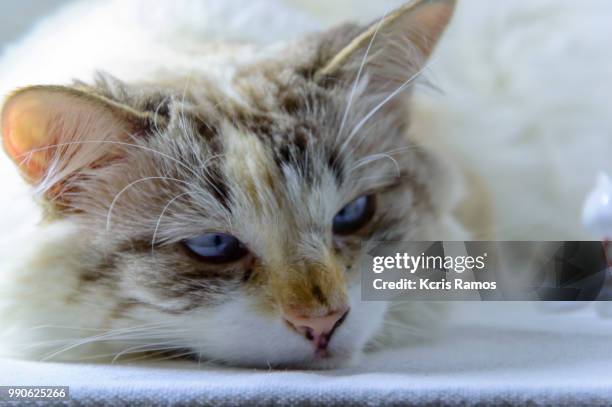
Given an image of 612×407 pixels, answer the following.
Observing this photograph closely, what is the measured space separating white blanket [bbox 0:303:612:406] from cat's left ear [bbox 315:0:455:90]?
0.47 meters

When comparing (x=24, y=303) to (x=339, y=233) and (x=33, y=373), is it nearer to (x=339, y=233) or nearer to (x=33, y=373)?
(x=33, y=373)

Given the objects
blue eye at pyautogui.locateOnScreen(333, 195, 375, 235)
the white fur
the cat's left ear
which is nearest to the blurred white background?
the white fur

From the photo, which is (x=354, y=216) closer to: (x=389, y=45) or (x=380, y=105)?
(x=380, y=105)

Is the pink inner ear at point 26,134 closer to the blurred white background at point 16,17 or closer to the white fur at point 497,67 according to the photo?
the white fur at point 497,67

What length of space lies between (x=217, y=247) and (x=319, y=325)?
0.63ft

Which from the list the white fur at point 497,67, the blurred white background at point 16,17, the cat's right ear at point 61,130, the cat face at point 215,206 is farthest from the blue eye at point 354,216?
the blurred white background at point 16,17

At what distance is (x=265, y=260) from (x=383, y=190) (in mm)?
279

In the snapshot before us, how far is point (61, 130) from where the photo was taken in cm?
101

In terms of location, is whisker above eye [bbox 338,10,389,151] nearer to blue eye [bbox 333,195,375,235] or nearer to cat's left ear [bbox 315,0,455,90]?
cat's left ear [bbox 315,0,455,90]

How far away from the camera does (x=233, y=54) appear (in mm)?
1386

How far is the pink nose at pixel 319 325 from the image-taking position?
3.15ft

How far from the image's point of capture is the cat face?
38.7 inches

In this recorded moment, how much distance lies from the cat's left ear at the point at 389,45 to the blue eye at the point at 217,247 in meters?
0.33

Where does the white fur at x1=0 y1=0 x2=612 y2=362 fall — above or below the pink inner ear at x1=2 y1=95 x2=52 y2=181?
above
